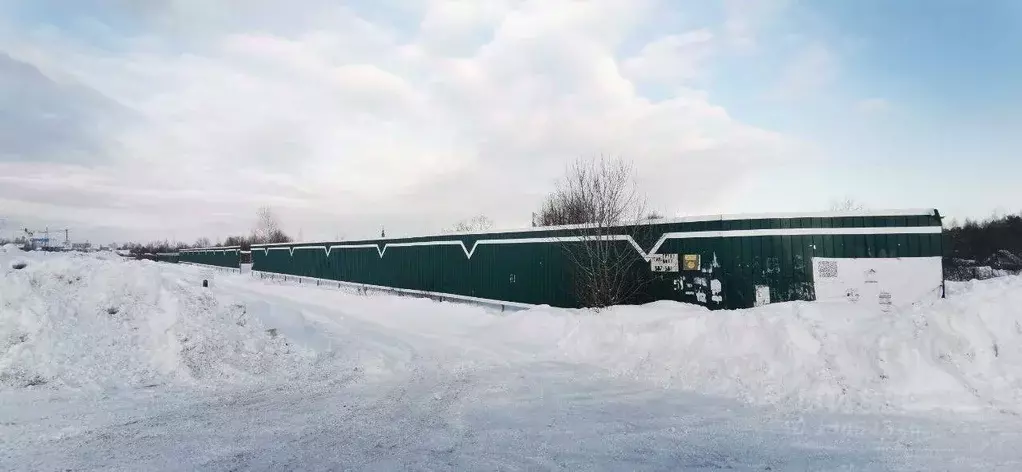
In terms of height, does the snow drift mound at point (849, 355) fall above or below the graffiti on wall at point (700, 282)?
below

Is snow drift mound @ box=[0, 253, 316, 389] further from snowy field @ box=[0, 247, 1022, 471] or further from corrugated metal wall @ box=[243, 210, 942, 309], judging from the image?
corrugated metal wall @ box=[243, 210, 942, 309]

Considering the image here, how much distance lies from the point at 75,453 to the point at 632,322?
1043 cm

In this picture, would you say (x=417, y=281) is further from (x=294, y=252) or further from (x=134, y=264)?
(x=294, y=252)

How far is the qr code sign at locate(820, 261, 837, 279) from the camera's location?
1259 cm

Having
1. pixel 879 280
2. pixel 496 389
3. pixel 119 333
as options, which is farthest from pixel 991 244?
pixel 119 333

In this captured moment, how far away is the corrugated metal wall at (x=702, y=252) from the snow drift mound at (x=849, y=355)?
287 cm

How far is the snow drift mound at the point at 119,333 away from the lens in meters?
8.45

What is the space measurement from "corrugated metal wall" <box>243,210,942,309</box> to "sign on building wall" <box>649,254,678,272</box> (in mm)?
142

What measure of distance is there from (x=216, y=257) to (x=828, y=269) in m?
66.4

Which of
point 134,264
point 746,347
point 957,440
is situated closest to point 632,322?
point 746,347

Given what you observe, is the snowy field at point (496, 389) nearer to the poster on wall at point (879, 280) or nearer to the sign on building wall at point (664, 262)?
the poster on wall at point (879, 280)

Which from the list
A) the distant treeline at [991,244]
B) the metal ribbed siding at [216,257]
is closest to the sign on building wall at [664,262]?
the distant treeline at [991,244]

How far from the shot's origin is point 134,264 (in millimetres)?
11797

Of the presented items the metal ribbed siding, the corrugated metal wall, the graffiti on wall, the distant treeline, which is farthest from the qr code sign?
the metal ribbed siding
